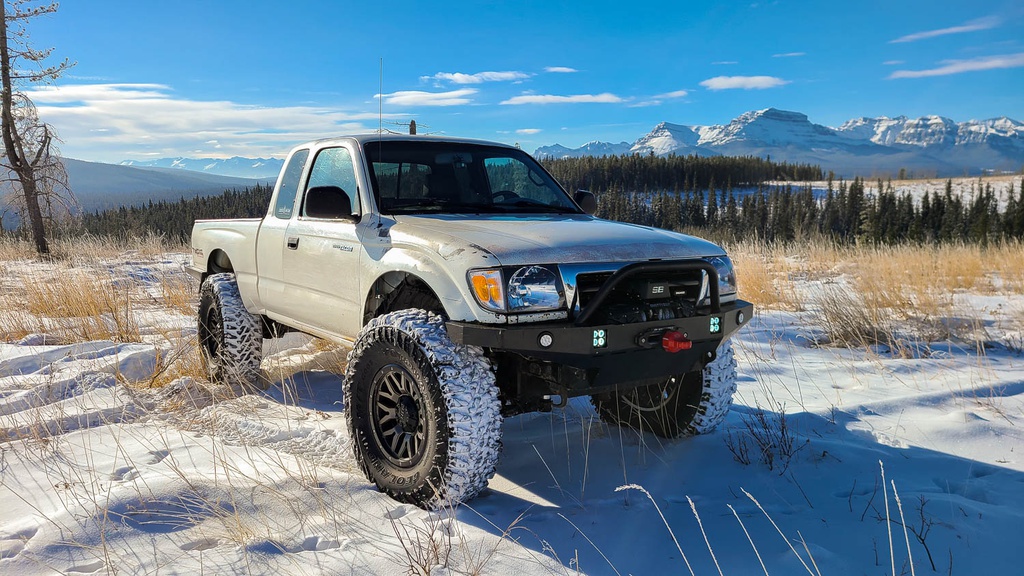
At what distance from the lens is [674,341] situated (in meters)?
2.96

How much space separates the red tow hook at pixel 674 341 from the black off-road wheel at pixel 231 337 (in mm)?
3350

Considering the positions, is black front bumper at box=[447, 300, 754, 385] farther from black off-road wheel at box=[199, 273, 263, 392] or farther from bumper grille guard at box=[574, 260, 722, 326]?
black off-road wheel at box=[199, 273, 263, 392]

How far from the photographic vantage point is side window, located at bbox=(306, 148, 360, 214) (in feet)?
13.6

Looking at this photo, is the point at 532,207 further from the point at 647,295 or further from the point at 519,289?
the point at 519,289

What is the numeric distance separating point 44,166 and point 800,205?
10678 centimetres

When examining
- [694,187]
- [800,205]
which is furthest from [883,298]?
[694,187]

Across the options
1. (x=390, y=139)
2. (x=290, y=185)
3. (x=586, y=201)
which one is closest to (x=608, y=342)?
(x=586, y=201)

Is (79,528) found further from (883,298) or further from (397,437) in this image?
(883,298)

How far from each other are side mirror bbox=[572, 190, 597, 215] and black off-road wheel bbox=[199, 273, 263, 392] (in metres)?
2.69

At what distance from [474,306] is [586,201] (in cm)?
213

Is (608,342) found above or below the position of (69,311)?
above

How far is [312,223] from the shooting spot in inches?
169

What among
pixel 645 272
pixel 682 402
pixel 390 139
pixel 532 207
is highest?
pixel 390 139

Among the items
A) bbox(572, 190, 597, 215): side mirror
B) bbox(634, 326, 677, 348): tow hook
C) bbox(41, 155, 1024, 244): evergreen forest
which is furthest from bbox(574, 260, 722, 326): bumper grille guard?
bbox(41, 155, 1024, 244): evergreen forest
